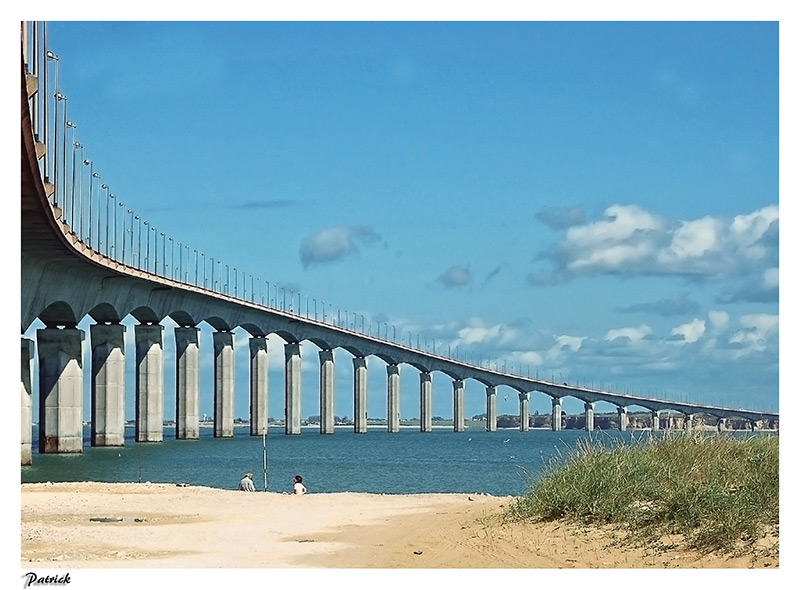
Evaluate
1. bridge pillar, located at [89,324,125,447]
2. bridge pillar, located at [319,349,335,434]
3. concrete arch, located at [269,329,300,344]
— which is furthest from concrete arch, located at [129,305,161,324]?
bridge pillar, located at [319,349,335,434]

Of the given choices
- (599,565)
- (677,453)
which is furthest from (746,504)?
Answer: (677,453)

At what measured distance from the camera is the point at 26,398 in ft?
202

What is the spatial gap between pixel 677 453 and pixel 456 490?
19.9 meters

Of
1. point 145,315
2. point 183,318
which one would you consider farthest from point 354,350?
point 145,315

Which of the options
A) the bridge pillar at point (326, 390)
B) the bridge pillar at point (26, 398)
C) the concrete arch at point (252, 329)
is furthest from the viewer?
the bridge pillar at point (326, 390)

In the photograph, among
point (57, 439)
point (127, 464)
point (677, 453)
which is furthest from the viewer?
point (57, 439)

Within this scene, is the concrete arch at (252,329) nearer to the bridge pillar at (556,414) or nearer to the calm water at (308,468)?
the calm water at (308,468)

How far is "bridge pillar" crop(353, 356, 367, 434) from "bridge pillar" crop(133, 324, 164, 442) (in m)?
37.8

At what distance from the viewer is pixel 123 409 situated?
88.9 m

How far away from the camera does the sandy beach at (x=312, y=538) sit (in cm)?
2020

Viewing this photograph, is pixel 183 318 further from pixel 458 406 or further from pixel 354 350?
pixel 458 406

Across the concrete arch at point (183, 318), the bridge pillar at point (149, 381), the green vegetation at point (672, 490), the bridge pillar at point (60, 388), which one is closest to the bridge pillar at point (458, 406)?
the concrete arch at point (183, 318)

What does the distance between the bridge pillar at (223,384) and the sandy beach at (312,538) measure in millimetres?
74486
